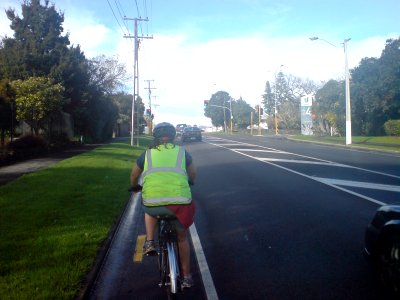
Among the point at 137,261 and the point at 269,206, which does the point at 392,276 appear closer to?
the point at 137,261

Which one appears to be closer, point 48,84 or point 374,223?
point 374,223

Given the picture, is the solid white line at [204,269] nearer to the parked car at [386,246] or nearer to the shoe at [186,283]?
the shoe at [186,283]

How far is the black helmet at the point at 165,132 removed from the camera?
15.8 feet

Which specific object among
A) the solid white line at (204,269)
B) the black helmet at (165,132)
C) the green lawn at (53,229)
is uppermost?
the black helmet at (165,132)

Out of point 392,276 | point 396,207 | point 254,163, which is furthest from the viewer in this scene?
point 254,163

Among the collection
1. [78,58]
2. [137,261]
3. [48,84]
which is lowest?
[137,261]

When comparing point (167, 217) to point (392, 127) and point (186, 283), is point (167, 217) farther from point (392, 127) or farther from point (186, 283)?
point (392, 127)

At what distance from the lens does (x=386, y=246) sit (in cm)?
487

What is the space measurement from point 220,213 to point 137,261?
322 centimetres

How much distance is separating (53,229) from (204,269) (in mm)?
3073

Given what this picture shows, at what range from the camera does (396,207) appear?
16.1ft

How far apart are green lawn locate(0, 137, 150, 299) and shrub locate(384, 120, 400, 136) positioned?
3542 cm

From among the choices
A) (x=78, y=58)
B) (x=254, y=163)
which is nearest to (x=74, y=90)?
(x=78, y=58)

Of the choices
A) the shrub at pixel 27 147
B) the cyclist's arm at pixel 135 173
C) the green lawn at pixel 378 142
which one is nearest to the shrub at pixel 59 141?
the shrub at pixel 27 147
